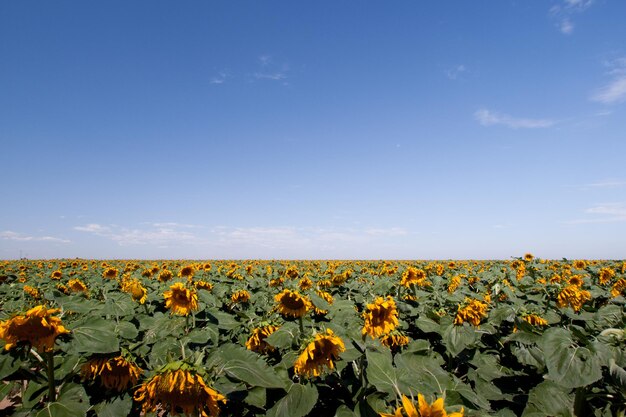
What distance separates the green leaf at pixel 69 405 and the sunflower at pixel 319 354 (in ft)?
5.49

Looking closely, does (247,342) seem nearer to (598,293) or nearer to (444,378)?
(444,378)

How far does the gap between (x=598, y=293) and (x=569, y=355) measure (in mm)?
6385

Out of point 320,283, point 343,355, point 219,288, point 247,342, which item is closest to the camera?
point 343,355

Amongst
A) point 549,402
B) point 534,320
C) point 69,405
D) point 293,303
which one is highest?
point 293,303

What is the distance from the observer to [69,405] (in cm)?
249

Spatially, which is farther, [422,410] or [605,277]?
[605,277]

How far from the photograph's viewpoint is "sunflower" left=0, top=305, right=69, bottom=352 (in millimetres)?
2629

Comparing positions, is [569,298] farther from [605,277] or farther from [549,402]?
[605,277]

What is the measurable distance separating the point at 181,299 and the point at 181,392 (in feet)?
8.34

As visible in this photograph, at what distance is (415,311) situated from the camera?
587cm

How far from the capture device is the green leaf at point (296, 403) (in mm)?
2408

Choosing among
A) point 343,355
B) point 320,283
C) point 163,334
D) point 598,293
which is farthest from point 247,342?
point 598,293

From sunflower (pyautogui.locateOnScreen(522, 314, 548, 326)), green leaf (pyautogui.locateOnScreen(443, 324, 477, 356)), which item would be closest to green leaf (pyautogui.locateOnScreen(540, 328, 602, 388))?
green leaf (pyautogui.locateOnScreen(443, 324, 477, 356))

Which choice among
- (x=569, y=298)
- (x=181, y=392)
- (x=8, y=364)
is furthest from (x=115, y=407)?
(x=569, y=298)
